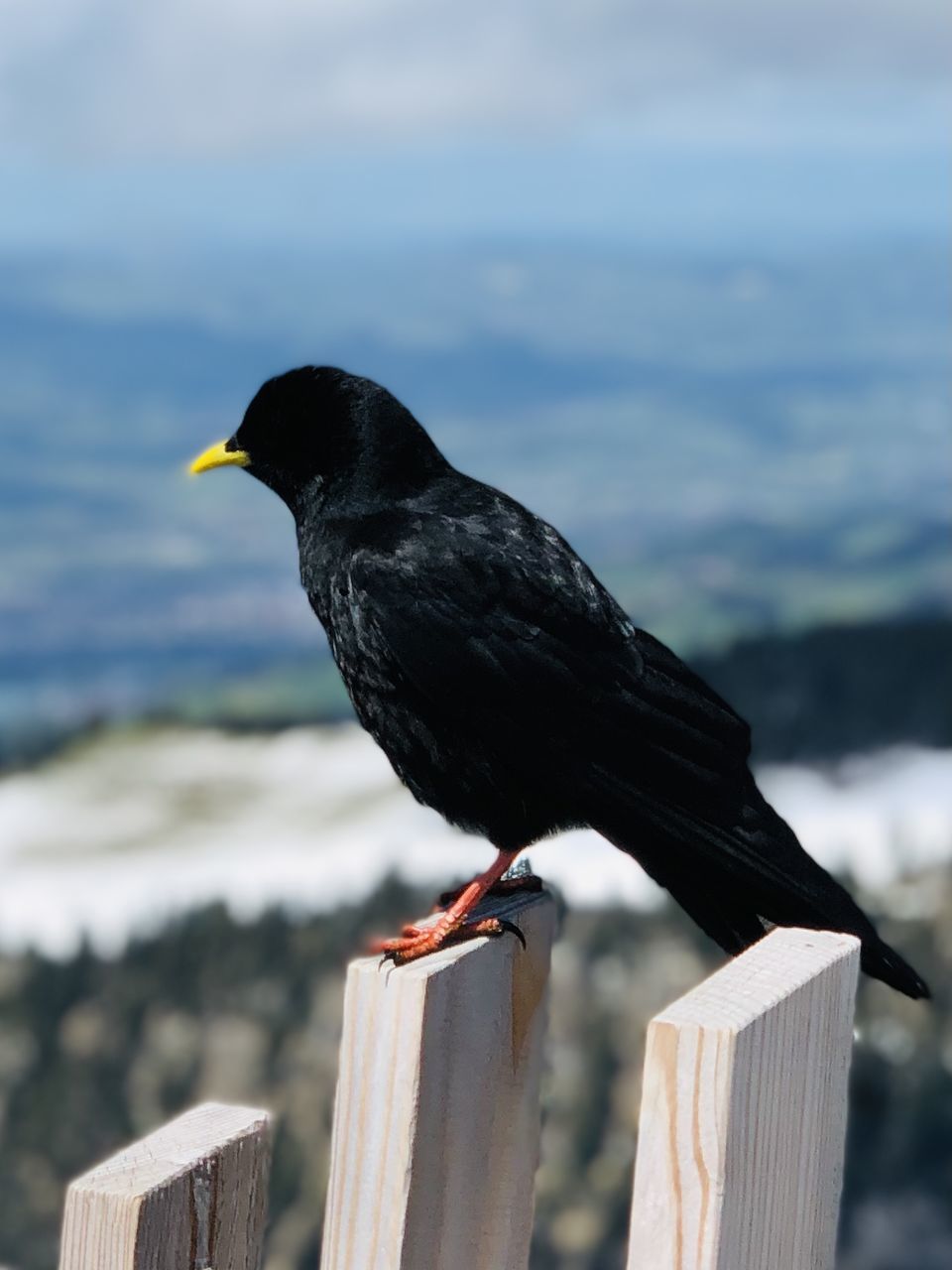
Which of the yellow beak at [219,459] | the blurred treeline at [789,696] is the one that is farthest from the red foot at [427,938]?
the blurred treeline at [789,696]

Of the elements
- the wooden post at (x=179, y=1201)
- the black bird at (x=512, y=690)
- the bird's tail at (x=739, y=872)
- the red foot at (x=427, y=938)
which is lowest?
the wooden post at (x=179, y=1201)

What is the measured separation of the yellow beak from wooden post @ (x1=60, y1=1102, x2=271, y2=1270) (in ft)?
6.47

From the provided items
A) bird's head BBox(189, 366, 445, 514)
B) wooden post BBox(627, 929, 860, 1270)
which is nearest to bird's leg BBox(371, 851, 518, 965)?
wooden post BBox(627, 929, 860, 1270)

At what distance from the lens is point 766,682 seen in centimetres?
640

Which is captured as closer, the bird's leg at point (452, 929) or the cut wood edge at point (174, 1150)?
the cut wood edge at point (174, 1150)

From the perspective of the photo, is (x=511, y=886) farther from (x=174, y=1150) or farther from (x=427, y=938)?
(x=174, y=1150)

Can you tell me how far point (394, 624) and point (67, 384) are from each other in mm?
4735

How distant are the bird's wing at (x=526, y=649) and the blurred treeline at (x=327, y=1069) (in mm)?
2024

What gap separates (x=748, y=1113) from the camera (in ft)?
4.98

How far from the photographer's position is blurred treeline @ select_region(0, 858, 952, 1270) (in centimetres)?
491

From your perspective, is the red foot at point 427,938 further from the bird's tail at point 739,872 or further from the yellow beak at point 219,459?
the yellow beak at point 219,459

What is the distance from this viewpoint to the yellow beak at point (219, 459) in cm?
361

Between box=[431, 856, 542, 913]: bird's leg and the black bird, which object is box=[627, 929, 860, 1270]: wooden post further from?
box=[431, 856, 542, 913]: bird's leg

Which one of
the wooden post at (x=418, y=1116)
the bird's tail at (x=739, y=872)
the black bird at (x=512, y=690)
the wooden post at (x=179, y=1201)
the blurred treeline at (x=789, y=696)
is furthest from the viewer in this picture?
the blurred treeline at (x=789, y=696)
